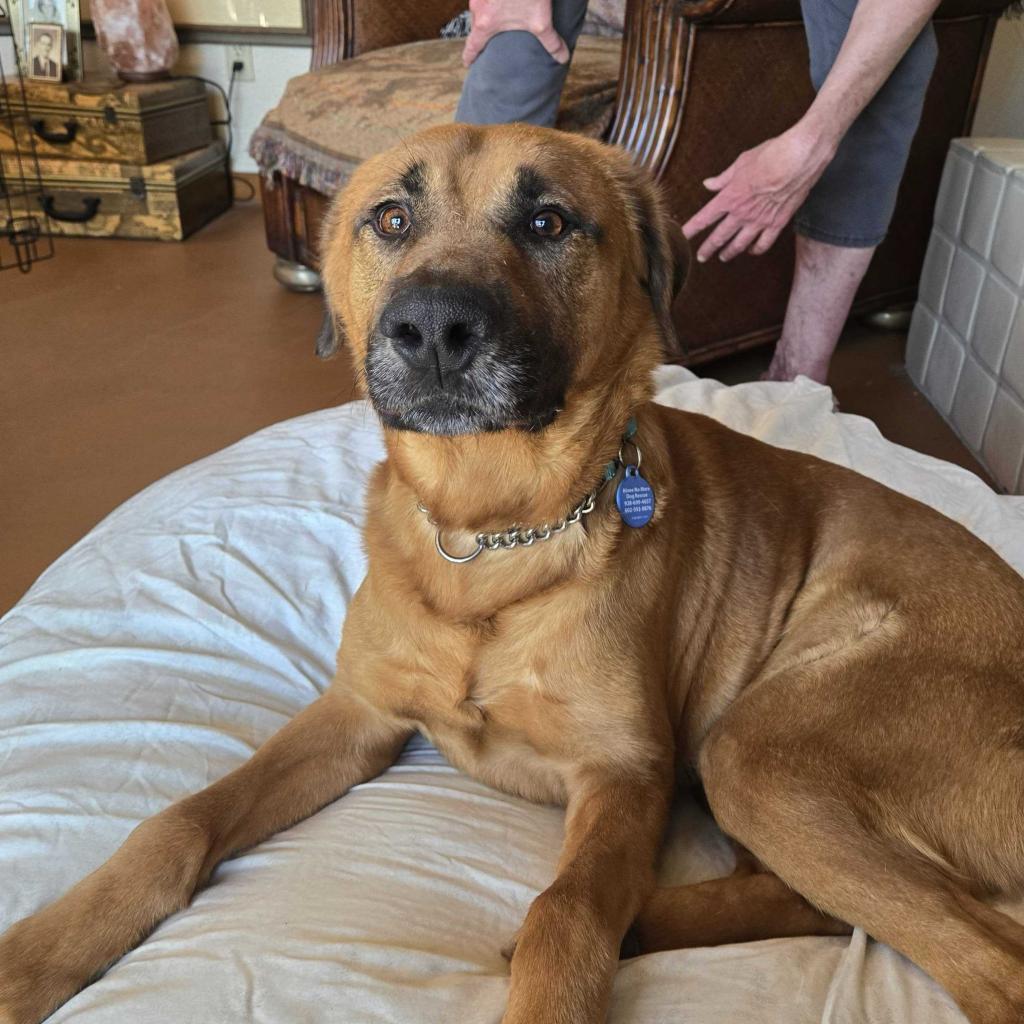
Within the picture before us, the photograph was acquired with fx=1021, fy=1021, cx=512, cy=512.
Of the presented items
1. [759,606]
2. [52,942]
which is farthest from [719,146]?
[52,942]

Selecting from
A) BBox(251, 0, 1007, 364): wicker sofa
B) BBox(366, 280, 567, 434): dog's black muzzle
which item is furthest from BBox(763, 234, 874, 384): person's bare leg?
BBox(366, 280, 567, 434): dog's black muzzle

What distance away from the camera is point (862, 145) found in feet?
9.19

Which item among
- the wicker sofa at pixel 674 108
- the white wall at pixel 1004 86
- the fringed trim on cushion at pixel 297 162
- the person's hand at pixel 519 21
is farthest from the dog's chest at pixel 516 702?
the white wall at pixel 1004 86

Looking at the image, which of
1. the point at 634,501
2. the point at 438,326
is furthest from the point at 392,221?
the point at 634,501

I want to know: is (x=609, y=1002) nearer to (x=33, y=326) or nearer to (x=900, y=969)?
(x=900, y=969)

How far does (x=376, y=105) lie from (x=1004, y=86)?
9.76ft

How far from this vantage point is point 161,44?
5672 millimetres

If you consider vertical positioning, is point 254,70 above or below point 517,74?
below

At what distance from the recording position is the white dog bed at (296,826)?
120 centimetres

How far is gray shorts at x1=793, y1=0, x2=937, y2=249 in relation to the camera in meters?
2.64

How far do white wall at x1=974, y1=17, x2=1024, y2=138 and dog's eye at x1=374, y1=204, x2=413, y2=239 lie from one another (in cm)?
409

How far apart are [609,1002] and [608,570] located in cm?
58

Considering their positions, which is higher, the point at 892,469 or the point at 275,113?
the point at 275,113

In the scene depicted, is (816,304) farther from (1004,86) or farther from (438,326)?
(1004,86)
